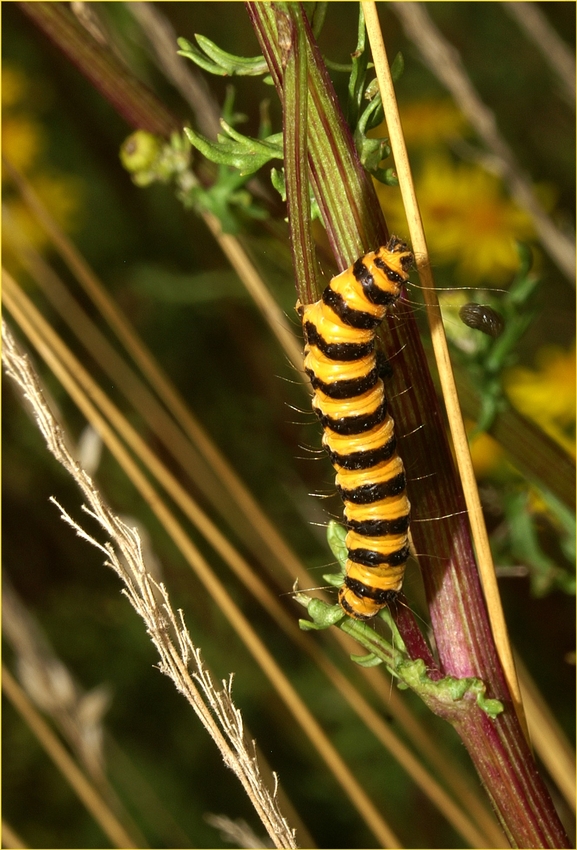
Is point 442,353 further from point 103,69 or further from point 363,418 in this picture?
point 103,69

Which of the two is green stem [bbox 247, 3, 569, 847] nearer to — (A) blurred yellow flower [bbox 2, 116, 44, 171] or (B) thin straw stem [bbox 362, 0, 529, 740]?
(B) thin straw stem [bbox 362, 0, 529, 740]

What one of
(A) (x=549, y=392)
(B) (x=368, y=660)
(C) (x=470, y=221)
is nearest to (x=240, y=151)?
(B) (x=368, y=660)

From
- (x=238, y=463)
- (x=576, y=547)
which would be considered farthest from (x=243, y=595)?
(x=576, y=547)

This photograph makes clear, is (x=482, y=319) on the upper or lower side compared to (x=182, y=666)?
upper

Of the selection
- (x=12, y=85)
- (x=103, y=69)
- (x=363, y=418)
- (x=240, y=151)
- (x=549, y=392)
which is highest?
(x=12, y=85)

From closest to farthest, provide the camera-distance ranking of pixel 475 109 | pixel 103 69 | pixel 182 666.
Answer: pixel 182 666, pixel 103 69, pixel 475 109
